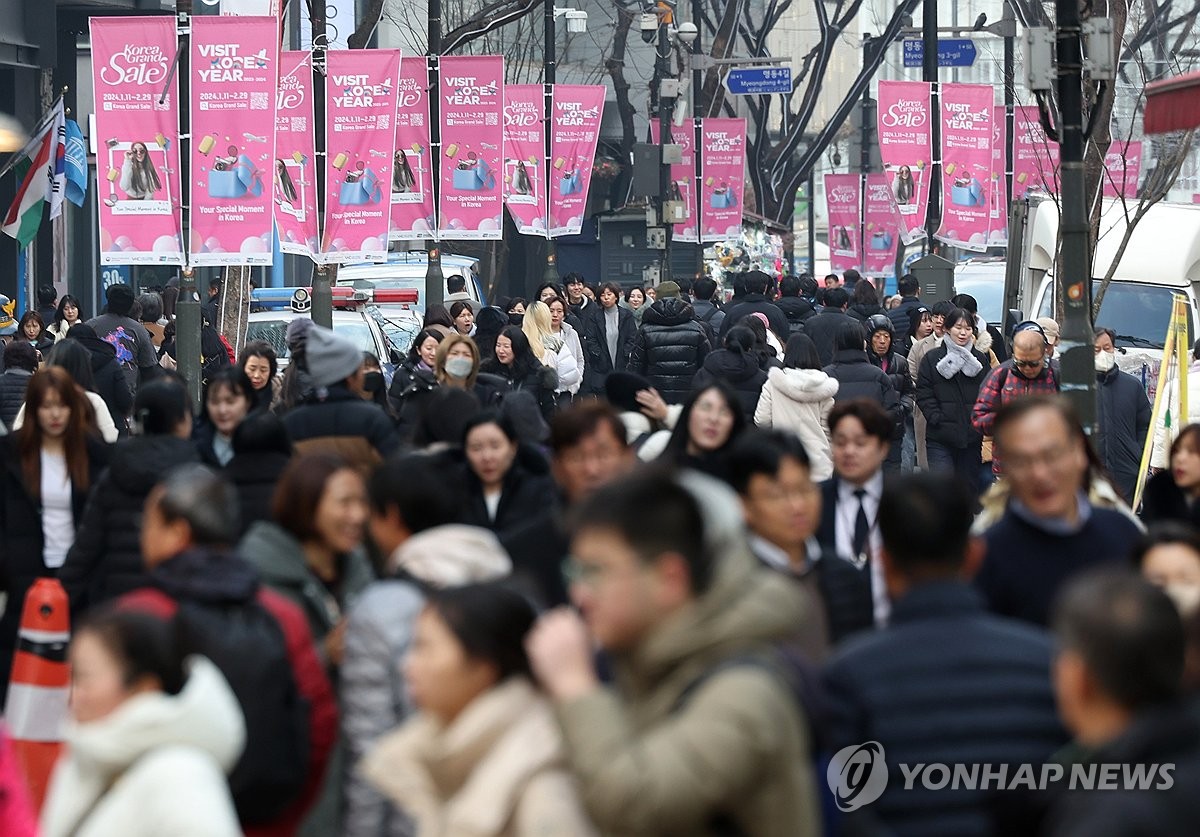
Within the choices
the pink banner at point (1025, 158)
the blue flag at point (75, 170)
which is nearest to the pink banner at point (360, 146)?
the blue flag at point (75, 170)

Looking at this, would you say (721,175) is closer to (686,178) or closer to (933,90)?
(686,178)

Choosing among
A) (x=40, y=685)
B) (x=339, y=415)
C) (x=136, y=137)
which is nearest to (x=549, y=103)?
(x=136, y=137)

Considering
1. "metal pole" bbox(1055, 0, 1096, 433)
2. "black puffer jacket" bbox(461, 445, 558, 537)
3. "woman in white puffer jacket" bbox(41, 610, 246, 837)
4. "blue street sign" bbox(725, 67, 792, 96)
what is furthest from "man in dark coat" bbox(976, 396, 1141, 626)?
"blue street sign" bbox(725, 67, 792, 96)

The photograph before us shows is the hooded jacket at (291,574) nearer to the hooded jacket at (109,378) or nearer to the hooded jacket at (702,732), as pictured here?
the hooded jacket at (702,732)

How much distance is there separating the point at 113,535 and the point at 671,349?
8.85 m

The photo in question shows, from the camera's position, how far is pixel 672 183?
4009 centimetres

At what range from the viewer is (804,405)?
1175cm

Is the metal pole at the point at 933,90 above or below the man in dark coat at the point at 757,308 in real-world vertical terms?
above

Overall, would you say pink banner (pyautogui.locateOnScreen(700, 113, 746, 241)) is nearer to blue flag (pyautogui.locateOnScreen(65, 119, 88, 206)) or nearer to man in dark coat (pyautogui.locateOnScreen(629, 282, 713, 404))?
blue flag (pyautogui.locateOnScreen(65, 119, 88, 206))

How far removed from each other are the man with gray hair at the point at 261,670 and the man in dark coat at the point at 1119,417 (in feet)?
29.4

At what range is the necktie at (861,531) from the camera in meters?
7.01

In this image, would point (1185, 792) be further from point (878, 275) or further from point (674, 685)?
point (878, 275)

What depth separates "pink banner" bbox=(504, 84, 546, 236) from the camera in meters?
26.9

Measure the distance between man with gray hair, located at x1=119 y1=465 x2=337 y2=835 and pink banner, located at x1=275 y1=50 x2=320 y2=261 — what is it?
13089mm
